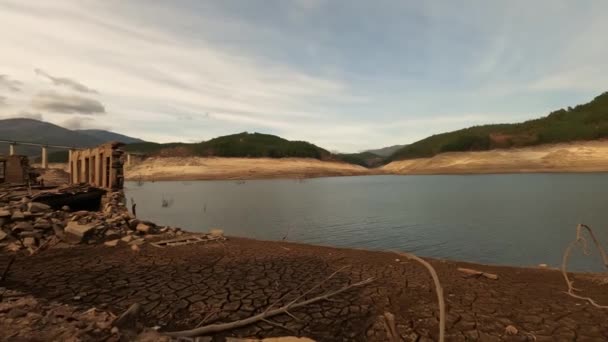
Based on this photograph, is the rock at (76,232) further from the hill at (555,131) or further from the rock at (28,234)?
the hill at (555,131)

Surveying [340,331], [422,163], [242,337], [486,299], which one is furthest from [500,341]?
[422,163]

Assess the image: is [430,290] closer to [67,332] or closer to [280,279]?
[280,279]

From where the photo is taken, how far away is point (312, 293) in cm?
798

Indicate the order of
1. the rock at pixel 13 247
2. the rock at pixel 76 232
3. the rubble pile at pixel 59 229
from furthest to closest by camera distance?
the rock at pixel 76 232 → the rubble pile at pixel 59 229 → the rock at pixel 13 247

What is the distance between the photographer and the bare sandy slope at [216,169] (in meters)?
96.6

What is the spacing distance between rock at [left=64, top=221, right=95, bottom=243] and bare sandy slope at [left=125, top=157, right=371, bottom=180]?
84766mm

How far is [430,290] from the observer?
8.31 meters

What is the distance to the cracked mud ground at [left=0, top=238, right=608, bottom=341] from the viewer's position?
621 centimetres

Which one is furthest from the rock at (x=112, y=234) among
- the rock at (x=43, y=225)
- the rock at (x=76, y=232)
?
the rock at (x=43, y=225)

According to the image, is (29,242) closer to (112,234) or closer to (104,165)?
(112,234)

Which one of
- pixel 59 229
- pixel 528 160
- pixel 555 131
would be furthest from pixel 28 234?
pixel 555 131

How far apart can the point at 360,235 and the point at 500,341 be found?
14525mm

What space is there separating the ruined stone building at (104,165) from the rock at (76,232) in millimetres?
10270

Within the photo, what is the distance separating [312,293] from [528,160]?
346 feet
